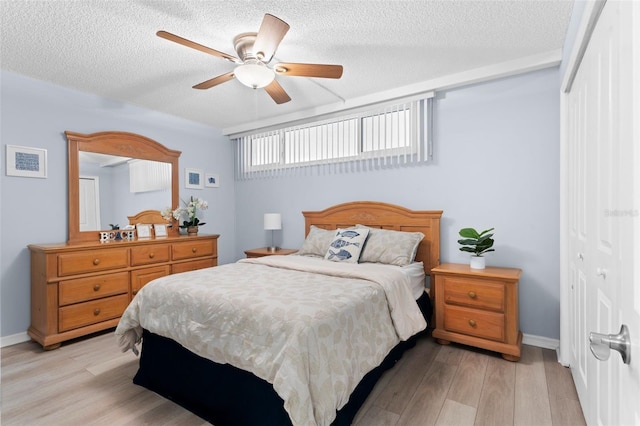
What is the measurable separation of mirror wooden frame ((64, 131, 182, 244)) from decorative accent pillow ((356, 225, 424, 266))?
8.65ft

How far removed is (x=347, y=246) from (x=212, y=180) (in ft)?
8.52

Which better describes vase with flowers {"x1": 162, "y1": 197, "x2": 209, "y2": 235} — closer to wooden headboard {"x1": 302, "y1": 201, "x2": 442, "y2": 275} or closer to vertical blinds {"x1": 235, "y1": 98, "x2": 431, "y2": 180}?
vertical blinds {"x1": 235, "y1": 98, "x2": 431, "y2": 180}

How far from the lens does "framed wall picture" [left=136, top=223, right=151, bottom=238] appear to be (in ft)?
12.0

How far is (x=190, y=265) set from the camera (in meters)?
3.79

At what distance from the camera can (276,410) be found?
1.47 meters

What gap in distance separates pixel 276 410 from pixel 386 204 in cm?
239

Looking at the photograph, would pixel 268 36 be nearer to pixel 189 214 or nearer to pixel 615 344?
pixel 615 344

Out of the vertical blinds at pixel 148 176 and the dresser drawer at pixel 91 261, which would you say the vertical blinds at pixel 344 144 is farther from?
the dresser drawer at pixel 91 261

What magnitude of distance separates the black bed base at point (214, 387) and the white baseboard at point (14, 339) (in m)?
1.66

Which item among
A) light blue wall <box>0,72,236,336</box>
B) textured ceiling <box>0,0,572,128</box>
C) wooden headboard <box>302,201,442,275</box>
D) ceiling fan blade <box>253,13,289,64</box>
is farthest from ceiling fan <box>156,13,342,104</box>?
light blue wall <box>0,72,236,336</box>

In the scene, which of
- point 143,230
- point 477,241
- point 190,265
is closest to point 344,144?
point 477,241

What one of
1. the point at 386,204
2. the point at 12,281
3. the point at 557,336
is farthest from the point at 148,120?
the point at 557,336

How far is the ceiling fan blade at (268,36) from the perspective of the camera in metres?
1.70

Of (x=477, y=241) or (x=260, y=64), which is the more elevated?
(x=260, y=64)
